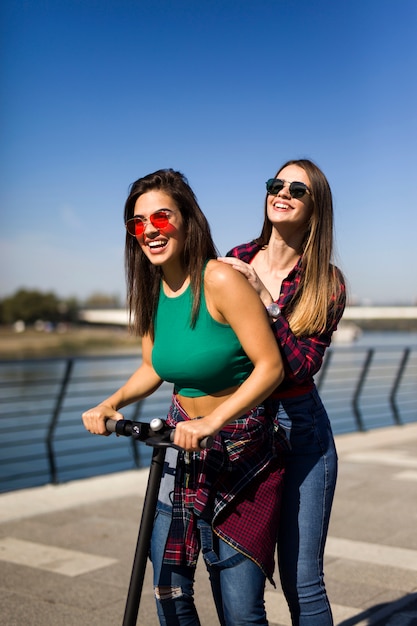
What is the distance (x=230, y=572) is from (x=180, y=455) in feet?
1.16

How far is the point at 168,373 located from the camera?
2406 millimetres

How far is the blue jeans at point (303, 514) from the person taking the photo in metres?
2.49

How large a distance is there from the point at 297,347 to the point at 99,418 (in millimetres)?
599

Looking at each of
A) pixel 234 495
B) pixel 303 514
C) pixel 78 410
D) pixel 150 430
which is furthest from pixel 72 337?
pixel 150 430

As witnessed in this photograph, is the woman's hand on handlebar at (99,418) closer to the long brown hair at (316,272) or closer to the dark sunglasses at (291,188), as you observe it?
the long brown hair at (316,272)

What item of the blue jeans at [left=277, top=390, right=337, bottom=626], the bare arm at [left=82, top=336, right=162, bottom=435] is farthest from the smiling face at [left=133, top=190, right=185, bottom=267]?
the blue jeans at [left=277, top=390, right=337, bottom=626]

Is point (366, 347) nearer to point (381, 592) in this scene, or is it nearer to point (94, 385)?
point (381, 592)

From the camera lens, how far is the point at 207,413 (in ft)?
7.80

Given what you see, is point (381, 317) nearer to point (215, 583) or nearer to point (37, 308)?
point (215, 583)

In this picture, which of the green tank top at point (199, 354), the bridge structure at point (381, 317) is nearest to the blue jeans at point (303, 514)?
the green tank top at point (199, 354)

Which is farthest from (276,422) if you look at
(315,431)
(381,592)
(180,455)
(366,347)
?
(366,347)

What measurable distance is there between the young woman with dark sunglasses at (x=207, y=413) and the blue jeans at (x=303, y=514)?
78 millimetres

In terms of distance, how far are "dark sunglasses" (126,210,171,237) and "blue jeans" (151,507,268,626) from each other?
0.80 meters

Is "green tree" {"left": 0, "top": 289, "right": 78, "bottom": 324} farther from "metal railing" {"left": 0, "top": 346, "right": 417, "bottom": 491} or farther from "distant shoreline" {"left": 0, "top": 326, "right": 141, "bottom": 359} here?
"metal railing" {"left": 0, "top": 346, "right": 417, "bottom": 491}
